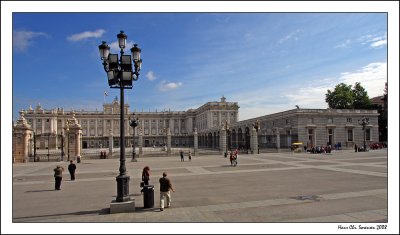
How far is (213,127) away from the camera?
291 ft

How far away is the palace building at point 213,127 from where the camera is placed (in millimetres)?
53219

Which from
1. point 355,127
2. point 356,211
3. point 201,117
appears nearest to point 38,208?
point 356,211

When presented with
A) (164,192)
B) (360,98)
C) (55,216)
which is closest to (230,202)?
(164,192)

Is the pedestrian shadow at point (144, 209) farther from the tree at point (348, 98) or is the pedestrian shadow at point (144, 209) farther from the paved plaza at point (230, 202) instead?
the tree at point (348, 98)

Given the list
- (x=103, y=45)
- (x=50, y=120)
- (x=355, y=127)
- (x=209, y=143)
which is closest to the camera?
(x=103, y=45)

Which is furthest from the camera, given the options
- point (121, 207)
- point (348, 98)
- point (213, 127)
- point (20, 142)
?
point (213, 127)

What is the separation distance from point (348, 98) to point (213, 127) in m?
37.7

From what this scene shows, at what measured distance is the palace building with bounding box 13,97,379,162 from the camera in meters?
53.2

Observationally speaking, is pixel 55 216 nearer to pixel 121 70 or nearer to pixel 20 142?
pixel 121 70

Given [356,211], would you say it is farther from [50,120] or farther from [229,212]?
[50,120]

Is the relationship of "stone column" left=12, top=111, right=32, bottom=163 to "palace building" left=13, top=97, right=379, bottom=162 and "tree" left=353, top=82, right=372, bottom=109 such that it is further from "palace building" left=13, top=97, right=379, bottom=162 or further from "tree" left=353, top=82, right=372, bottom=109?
"tree" left=353, top=82, right=372, bottom=109

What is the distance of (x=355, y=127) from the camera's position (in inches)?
2228

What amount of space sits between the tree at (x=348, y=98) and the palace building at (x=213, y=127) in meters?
15.3

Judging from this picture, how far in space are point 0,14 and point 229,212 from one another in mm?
9149
